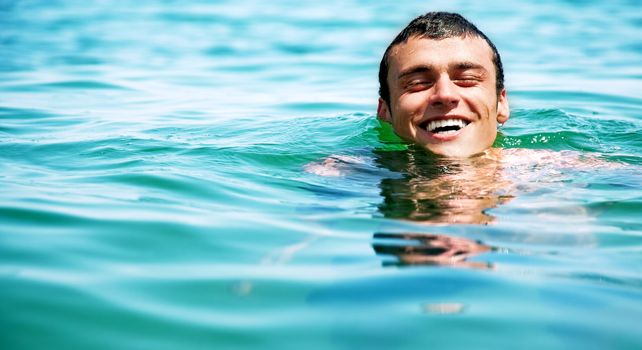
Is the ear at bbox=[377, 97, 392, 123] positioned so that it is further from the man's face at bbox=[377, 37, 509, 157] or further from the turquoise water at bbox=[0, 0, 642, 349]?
the man's face at bbox=[377, 37, 509, 157]

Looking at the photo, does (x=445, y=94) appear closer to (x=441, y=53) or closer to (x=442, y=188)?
(x=441, y=53)

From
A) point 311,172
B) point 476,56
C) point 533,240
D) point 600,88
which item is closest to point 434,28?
point 476,56

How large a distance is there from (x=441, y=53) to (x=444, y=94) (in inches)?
11.5

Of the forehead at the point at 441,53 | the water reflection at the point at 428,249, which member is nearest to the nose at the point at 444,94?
the forehead at the point at 441,53

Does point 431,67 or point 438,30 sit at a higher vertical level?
point 438,30

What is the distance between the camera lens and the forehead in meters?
4.90

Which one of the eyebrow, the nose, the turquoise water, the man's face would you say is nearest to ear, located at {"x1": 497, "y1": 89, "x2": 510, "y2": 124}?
the turquoise water

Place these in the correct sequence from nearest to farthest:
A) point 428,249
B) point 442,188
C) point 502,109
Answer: point 428,249 < point 442,188 < point 502,109

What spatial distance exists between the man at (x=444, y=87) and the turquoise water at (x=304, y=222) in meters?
0.18

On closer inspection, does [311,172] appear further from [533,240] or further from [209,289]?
[209,289]

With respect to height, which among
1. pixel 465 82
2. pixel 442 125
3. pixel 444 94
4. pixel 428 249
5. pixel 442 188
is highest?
pixel 465 82

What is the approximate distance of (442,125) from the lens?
495 cm

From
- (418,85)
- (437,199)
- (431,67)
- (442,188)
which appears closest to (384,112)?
(418,85)

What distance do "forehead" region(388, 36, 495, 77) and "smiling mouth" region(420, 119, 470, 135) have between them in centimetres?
34
